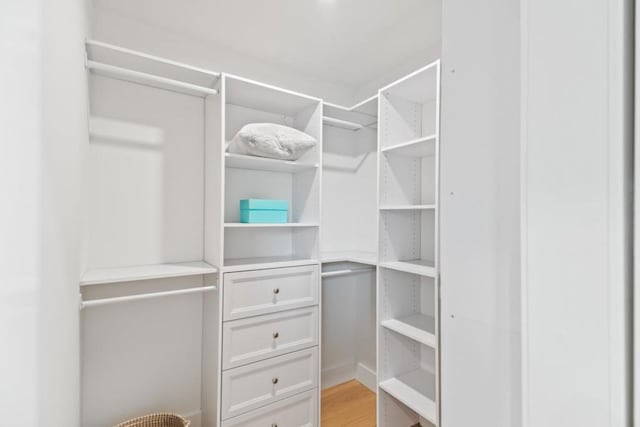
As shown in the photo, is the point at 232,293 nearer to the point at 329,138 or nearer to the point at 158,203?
the point at 158,203

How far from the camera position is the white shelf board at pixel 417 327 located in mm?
1635

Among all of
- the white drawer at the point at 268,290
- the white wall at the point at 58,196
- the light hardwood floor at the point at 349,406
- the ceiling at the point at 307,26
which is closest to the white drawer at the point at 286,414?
the light hardwood floor at the point at 349,406

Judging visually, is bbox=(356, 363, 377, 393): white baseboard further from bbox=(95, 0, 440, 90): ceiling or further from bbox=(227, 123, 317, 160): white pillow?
bbox=(95, 0, 440, 90): ceiling

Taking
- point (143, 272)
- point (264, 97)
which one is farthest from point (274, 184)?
point (143, 272)

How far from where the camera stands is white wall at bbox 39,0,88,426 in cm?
68

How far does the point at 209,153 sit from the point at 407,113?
129 centimetres

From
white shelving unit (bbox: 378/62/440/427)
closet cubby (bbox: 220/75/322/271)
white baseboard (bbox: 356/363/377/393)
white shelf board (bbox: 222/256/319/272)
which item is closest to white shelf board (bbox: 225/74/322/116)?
closet cubby (bbox: 220/75/322/271)

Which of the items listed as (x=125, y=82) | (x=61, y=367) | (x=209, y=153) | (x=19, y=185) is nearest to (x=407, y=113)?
(x=209, y=153)

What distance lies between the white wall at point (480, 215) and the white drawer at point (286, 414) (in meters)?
1.47

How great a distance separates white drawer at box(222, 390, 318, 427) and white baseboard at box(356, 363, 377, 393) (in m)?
0.65

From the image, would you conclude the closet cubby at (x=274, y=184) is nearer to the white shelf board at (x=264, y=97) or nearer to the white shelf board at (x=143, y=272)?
the white shelf board at (x=264, y=97)
